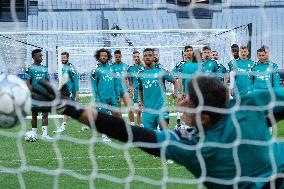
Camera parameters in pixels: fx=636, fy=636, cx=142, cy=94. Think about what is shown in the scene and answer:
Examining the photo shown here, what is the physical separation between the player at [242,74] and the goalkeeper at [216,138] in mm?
6620

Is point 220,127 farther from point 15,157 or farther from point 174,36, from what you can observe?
point 174,36

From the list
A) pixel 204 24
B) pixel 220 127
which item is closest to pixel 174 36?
pixel 204 24

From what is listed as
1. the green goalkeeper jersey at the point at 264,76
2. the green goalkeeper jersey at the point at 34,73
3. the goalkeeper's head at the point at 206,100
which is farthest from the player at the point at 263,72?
the goalkeeper's head at the point at 206,100

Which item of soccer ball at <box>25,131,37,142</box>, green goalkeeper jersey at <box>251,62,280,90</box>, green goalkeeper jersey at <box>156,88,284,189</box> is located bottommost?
soccer ball at <box>25,131,37,142</box>

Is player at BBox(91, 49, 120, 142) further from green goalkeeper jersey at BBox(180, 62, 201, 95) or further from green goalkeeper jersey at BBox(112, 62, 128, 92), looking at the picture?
green goalkeeper jersey at BBox(180, 62, 201, 95)

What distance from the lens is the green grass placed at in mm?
5871

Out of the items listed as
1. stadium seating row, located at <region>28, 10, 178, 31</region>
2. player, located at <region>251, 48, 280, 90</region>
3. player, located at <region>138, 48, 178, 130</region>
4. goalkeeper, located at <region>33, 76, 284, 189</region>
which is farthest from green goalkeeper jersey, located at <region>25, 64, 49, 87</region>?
goalkeeper, located at <region>33, 76, 284, 189</region>

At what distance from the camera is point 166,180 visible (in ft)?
19.6

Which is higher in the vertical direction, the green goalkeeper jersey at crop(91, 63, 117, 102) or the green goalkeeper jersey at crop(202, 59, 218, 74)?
the green goalkeeper jersey at crop(202, 59, 218, 74)

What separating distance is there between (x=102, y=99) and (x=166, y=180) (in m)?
4.25

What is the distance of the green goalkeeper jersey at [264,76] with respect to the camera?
9688 mm

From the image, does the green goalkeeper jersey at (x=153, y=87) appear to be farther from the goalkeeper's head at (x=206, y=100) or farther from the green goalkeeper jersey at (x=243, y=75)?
the goalkeeper's head at (x=206, y=100)

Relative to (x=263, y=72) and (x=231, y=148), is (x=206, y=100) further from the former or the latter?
(x=263, y=72)

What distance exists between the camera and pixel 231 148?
3416mm
